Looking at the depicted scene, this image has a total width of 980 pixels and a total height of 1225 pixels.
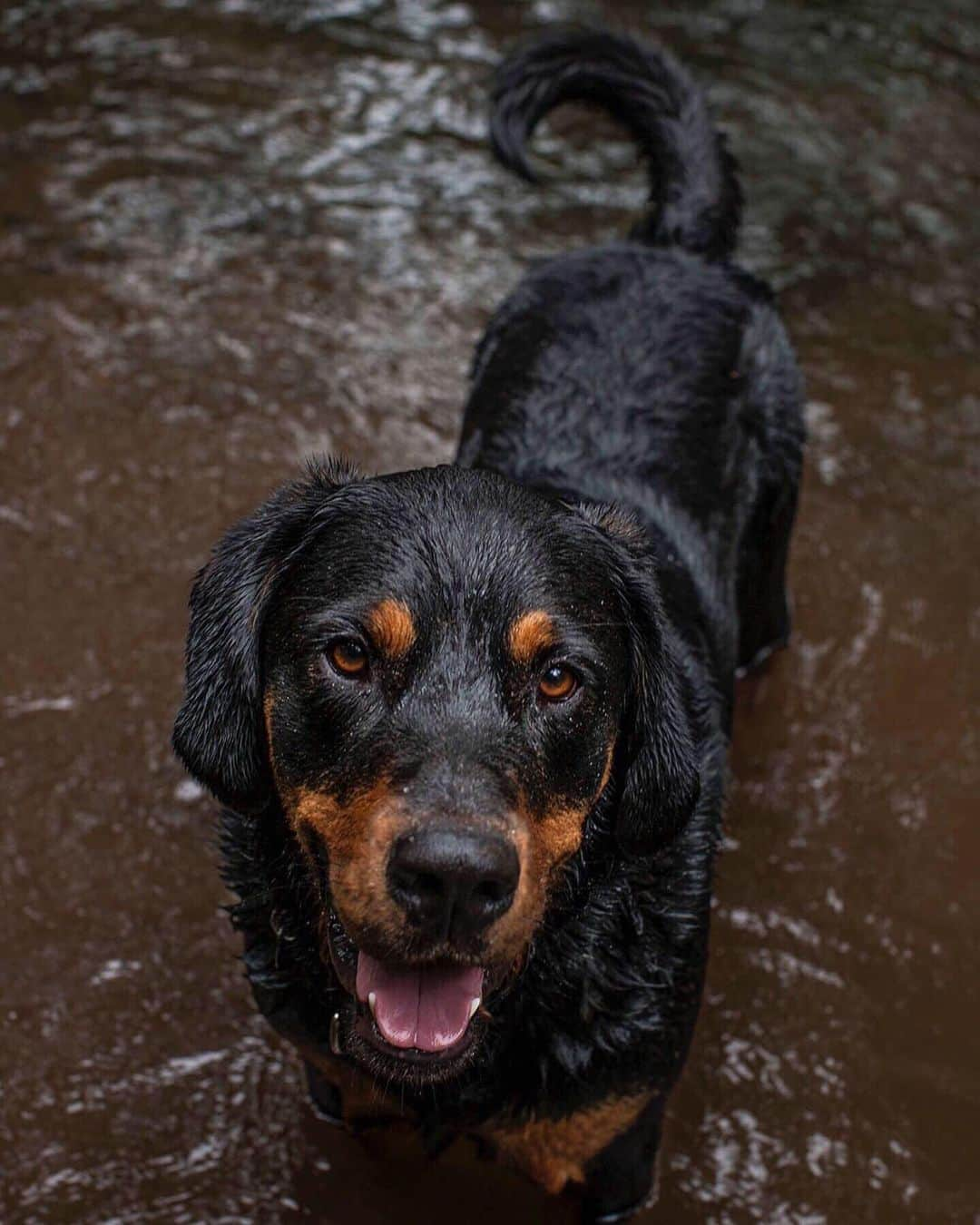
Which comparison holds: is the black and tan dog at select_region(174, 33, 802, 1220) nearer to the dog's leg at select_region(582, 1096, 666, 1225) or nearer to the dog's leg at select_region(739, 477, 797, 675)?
the dog's leg at select_region(582, 1096, 666, 1225)

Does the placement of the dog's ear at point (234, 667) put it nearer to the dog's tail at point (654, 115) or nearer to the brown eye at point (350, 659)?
the brown eye at point (350, 659)

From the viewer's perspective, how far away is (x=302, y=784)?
2.34 metres

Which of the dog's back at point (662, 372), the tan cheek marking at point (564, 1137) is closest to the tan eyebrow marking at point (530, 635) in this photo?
the dog's back at point (662, 372)

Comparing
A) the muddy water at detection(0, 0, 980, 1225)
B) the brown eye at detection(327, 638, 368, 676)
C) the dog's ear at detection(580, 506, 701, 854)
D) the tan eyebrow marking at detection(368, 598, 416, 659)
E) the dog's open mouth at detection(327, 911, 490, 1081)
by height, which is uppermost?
the tan eyebrow marking at detection(368, 598, 416, 659)

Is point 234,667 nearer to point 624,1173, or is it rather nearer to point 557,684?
point 557,684

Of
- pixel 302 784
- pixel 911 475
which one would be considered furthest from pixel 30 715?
pixel 911 475

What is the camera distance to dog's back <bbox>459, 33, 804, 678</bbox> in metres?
3.44

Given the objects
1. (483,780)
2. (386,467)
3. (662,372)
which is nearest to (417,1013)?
(483,780)

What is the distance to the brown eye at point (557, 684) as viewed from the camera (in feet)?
7.73

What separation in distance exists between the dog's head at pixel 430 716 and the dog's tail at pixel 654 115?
5.72 ft

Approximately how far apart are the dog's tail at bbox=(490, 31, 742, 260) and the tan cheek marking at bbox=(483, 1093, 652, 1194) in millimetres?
2465

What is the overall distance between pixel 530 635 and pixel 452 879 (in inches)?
18.6

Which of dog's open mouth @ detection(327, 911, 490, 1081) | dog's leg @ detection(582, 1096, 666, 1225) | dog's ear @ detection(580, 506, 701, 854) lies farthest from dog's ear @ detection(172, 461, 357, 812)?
dog's leg @ detection(582, 1096, 666, 1225)

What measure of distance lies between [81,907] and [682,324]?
221 cm
